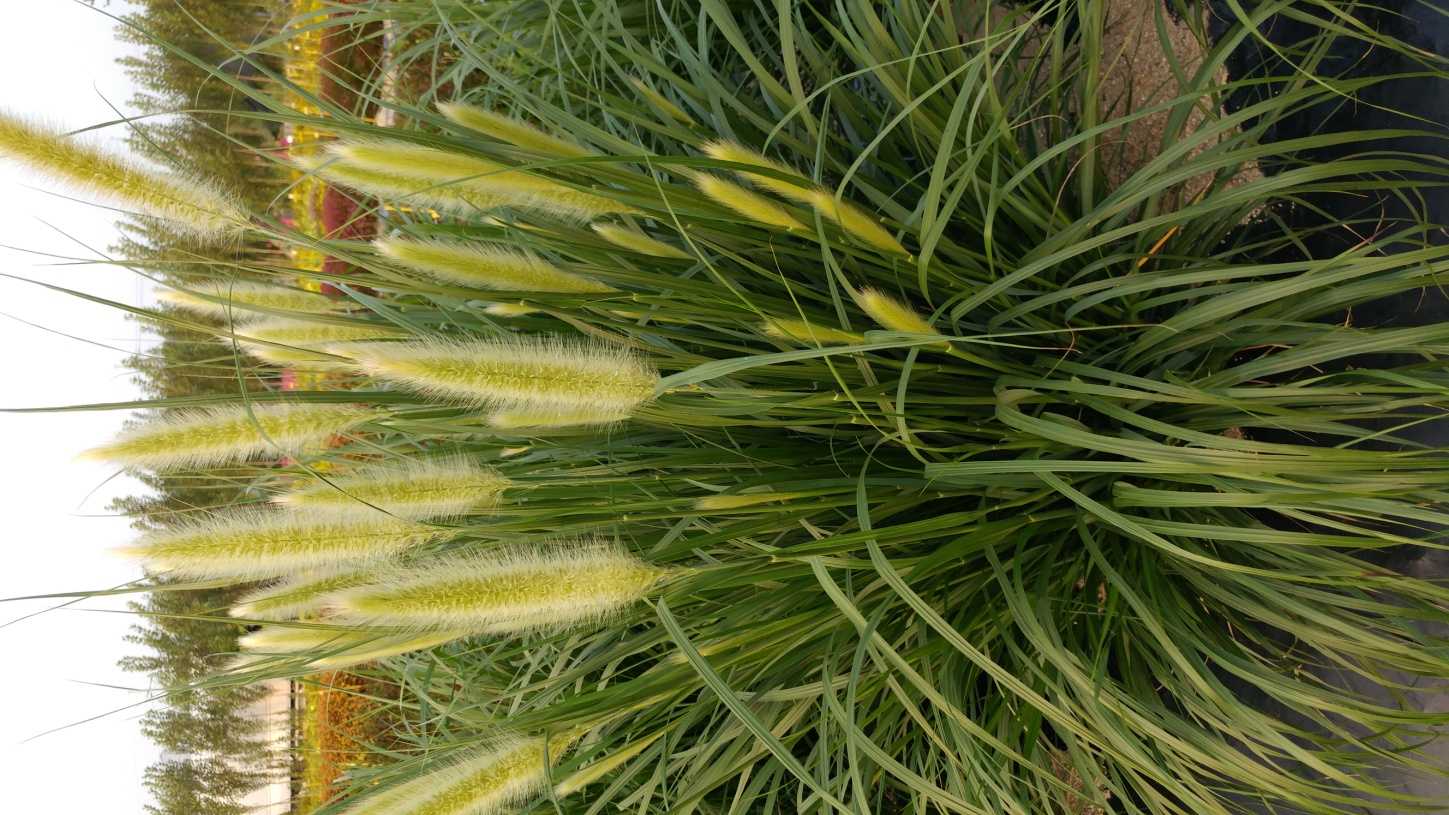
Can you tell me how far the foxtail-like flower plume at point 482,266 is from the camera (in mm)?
776

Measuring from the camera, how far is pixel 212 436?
81 cm

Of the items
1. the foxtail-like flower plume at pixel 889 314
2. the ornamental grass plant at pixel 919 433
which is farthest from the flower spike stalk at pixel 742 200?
the foxtail-like flower plume at pixel 889 314

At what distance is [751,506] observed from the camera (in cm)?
90

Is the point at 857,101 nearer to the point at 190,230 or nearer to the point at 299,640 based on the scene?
the point at 190,230

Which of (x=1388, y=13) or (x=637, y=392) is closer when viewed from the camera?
(x=637, y=392)

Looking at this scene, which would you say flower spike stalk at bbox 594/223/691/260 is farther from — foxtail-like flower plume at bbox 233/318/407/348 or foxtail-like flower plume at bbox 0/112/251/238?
foxtail-like flower plume at bbox 0/112/251/238

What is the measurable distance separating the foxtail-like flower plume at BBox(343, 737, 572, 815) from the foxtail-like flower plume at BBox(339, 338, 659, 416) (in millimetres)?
342

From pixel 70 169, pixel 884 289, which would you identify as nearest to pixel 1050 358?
pixel 884 289

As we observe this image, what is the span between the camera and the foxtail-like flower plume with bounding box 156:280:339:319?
89 centimetres

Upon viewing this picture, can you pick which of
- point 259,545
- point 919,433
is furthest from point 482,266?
point 919,433

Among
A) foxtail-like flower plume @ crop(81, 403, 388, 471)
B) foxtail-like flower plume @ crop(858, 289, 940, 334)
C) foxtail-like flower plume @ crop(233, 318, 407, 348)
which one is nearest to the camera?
foxtail-like flower plume @ crop(858, 289, 940, 334)

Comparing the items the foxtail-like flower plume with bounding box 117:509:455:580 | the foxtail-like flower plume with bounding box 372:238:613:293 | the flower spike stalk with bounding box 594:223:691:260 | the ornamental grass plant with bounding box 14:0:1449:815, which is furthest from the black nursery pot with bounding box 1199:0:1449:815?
the foxtail-like flower plume with bounding box 117:509:455:580

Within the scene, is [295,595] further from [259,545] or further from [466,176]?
[466,176]

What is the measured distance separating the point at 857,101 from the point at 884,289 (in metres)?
0.34
